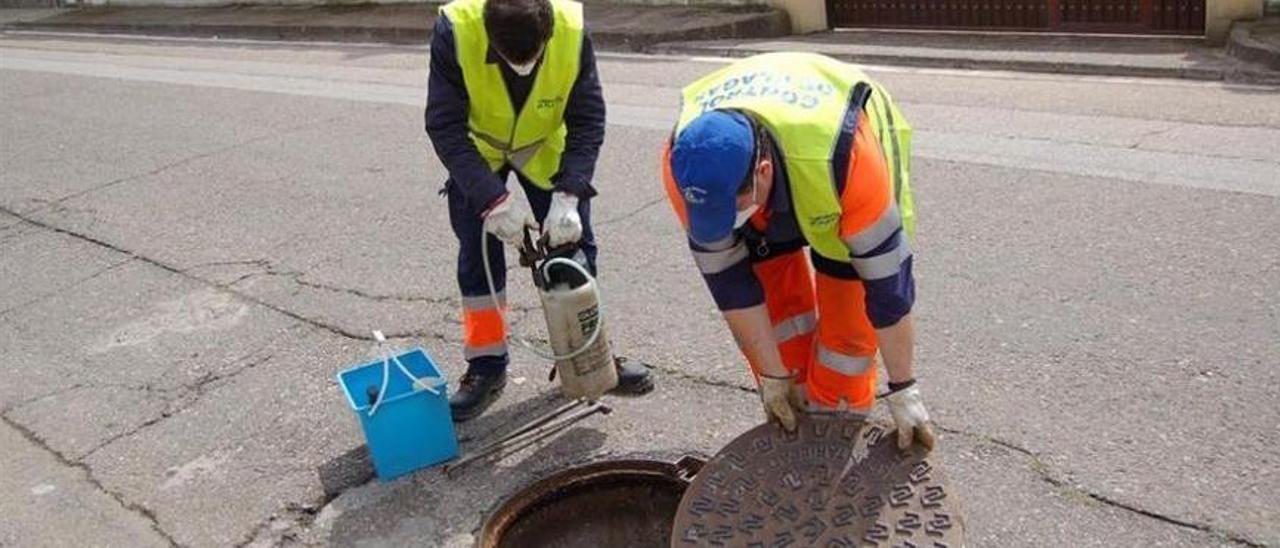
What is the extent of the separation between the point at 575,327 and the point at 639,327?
106 cm

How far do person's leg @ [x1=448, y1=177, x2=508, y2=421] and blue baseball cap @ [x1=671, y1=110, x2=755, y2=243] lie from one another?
1.24 meters

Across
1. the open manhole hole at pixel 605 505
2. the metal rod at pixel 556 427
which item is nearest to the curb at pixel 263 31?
the metal rod at pixel 556 427

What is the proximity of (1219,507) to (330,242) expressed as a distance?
13.8 ft

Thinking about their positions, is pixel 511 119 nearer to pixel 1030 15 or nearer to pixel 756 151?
pixel 756 151

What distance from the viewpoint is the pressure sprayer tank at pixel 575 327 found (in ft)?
10.6

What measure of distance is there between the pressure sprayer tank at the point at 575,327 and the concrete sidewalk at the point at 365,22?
25.5 ft

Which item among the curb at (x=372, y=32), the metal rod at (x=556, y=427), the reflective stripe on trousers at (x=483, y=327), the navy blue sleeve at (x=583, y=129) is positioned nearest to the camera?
the navy blue sleeve at (x=583, y=129)

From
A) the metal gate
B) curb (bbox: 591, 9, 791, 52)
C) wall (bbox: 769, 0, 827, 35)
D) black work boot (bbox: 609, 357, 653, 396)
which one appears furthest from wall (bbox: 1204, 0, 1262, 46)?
black work boot (bbox: 609, 357, 653, 396)

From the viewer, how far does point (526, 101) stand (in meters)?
3.29

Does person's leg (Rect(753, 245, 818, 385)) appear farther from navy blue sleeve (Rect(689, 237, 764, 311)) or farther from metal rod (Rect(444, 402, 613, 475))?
metal rod (Rect(444, 402, 613, 475))

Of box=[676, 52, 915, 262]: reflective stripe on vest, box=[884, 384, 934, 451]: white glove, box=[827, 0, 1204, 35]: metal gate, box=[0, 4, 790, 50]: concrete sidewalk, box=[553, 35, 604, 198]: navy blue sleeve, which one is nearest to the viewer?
box=[676, 52, 915, 262]: reflective stripe on vest

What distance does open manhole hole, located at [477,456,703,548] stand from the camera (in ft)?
10.1

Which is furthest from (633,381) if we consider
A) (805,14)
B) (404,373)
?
(805,14)

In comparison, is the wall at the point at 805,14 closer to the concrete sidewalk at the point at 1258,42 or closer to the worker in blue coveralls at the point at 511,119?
the concrete sidewalk at the point at 1258,42
